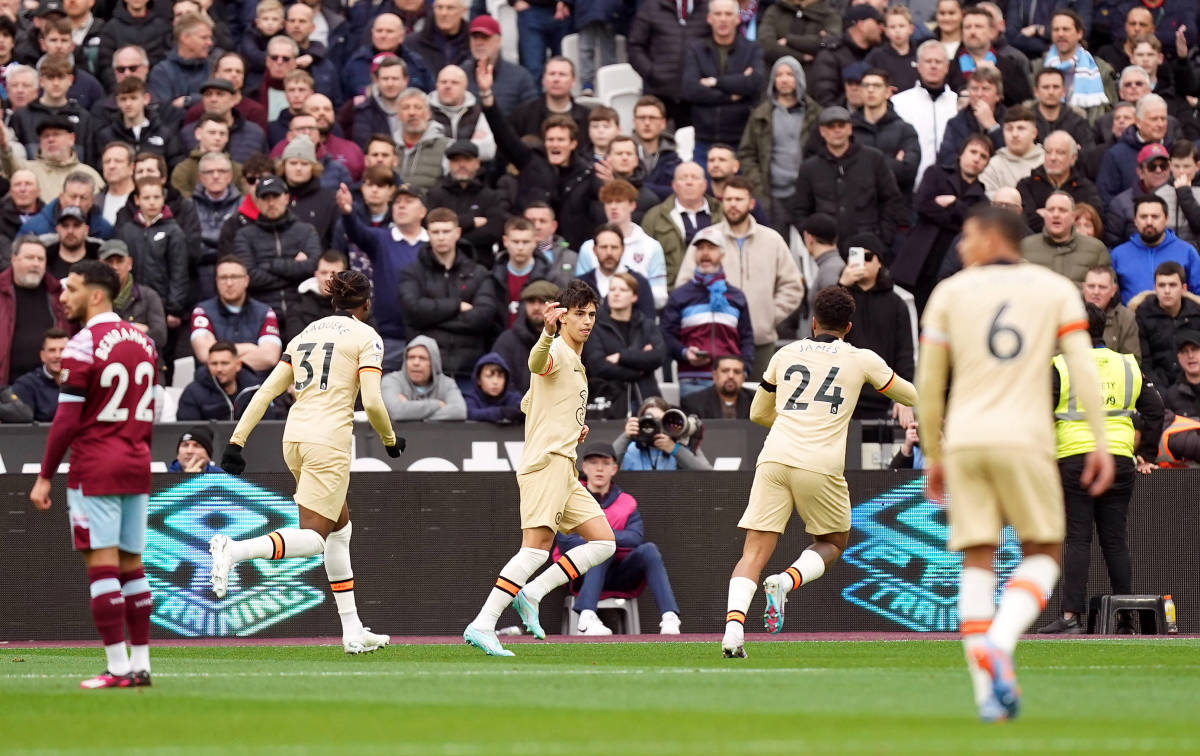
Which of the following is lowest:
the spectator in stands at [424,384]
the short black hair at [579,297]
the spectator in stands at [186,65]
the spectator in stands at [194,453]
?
the spectator in stands at [194,453]

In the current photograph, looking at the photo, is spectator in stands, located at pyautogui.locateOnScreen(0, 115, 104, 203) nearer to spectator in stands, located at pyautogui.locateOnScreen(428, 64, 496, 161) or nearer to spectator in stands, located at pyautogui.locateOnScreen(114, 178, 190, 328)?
spectator in stands, located at pyautogui.locateOnScreen(114, 178, 190, 328)

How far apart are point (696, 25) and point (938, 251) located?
4.00m

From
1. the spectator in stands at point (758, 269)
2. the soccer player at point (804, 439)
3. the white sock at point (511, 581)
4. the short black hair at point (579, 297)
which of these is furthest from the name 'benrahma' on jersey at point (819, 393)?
the spectator in stands at point (758, 269)

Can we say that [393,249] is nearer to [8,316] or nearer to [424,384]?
[424,384]

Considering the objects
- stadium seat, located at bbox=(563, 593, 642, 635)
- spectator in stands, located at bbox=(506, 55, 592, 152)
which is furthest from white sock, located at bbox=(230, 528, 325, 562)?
spectator in stands, located at bbox=(506, 55, 592, 152)

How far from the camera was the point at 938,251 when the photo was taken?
19625mm

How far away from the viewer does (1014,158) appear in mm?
19734

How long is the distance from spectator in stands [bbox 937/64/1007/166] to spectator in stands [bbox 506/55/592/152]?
3.81 m

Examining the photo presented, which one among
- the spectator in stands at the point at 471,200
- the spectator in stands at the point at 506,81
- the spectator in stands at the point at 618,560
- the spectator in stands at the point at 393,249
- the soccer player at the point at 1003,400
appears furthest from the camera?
the spectator in stands at the point at 506,81

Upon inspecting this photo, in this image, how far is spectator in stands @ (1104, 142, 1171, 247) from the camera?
19094 millimetres

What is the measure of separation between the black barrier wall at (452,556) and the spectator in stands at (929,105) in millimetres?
5934

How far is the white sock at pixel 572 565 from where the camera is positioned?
13289 mm

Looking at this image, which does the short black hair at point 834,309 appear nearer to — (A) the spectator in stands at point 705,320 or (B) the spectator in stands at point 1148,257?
(A) the spectator in stands at point 705,320

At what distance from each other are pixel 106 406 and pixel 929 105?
12826mm
